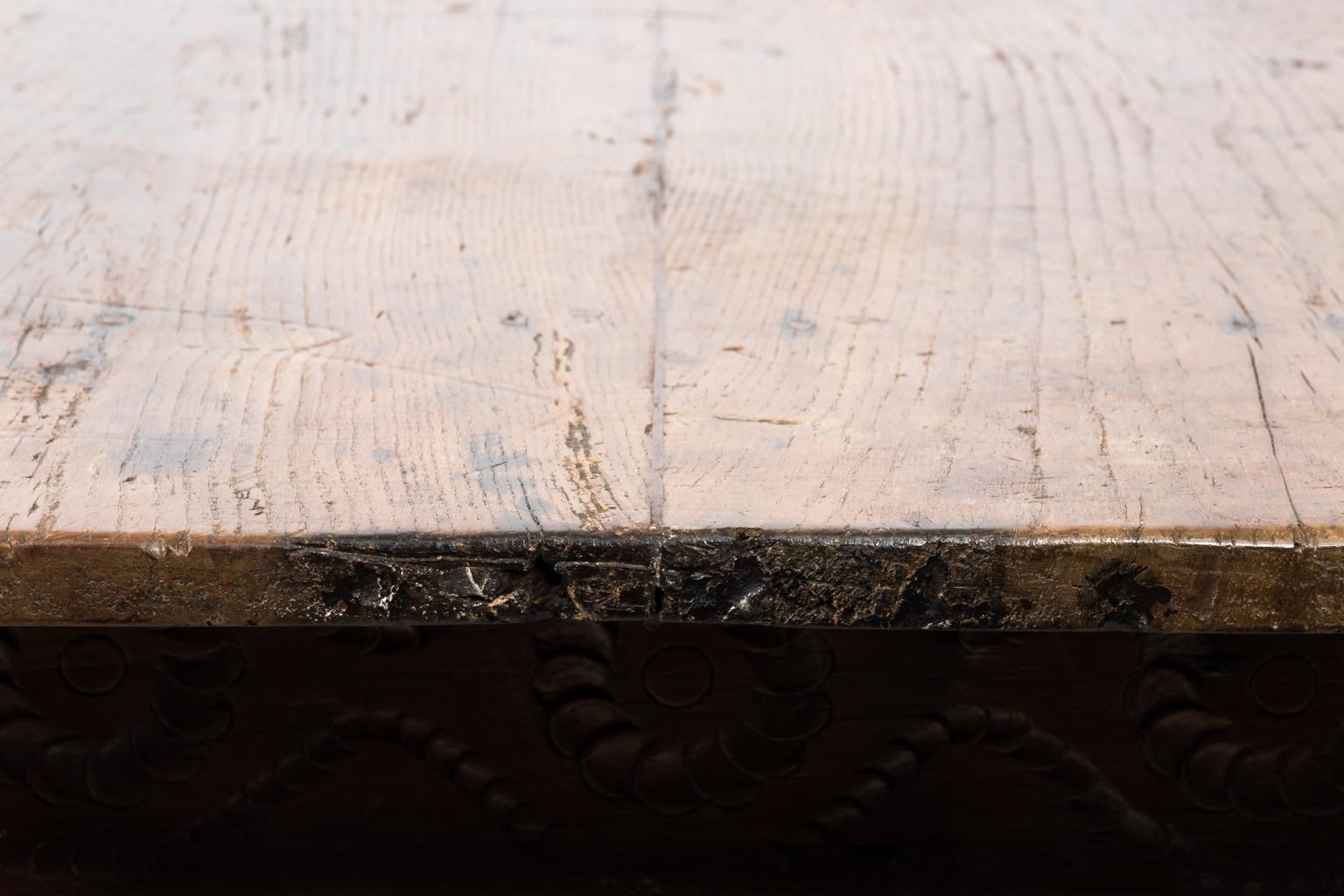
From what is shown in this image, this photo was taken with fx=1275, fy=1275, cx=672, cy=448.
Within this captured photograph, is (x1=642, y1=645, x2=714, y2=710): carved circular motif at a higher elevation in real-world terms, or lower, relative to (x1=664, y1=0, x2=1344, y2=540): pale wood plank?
lower

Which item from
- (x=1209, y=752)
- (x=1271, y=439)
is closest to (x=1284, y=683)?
(x=1209, y=752)

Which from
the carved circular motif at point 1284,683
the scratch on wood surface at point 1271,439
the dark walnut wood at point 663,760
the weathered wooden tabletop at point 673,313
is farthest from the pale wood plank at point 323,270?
the carved circular motif at point 1284,683

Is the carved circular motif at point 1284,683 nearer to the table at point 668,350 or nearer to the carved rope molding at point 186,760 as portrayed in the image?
the table at point 668,350

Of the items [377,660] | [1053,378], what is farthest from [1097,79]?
[377,660]

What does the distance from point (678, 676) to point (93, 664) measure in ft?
1.12

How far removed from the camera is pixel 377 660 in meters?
0.75

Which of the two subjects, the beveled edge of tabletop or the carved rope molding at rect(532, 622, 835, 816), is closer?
the beveled edge of tabletop

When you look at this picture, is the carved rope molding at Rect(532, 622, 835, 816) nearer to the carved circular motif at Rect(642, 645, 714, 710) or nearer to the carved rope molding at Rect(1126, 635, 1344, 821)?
the carved circular motif at Rect(642, 645, 714, 710)

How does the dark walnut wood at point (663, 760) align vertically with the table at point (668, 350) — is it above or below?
below

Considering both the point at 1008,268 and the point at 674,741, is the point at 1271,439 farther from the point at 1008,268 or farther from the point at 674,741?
the point at 674,741

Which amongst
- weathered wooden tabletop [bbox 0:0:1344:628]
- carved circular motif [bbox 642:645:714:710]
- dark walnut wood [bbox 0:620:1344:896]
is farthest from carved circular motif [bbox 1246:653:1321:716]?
carved circular motif [bbox 642:645:714:710]

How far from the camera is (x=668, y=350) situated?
708 millimetres

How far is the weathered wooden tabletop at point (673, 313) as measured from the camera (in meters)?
0.56

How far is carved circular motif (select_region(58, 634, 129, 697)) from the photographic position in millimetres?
740
